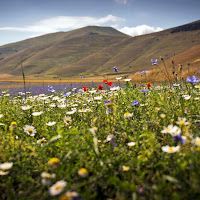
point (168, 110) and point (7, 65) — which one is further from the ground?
point (7, 65)

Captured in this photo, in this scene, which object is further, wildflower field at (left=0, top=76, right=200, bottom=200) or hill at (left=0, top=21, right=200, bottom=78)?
hill at (left=0, top=21, right=200, bottom=78)

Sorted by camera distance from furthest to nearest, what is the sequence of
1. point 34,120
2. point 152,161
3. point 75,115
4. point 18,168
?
1. point 75,115
2. point 34,120
3. point 18,168
4. point 152,161

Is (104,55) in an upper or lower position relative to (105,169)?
upper

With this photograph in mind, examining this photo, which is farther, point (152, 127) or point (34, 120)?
point (34, 120)

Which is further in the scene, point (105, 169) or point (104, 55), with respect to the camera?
point (104, 55)

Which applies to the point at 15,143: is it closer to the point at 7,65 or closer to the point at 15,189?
the point at 15,189

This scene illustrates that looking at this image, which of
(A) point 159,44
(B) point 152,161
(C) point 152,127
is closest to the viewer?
(B) point 152,161

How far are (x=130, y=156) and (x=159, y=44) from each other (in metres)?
158

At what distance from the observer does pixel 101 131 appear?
3.39m

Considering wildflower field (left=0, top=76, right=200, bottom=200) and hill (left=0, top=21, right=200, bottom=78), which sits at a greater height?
hill (left=0, top=21, right=200, bottom=78)

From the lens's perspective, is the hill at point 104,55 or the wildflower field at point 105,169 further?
the hill at point 104,55

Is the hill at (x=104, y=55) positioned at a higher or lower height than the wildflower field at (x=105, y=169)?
higher

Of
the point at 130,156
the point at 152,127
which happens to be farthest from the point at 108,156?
the point at 152,127

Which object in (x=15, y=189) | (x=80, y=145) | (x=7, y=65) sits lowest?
(x=15, y=189)
